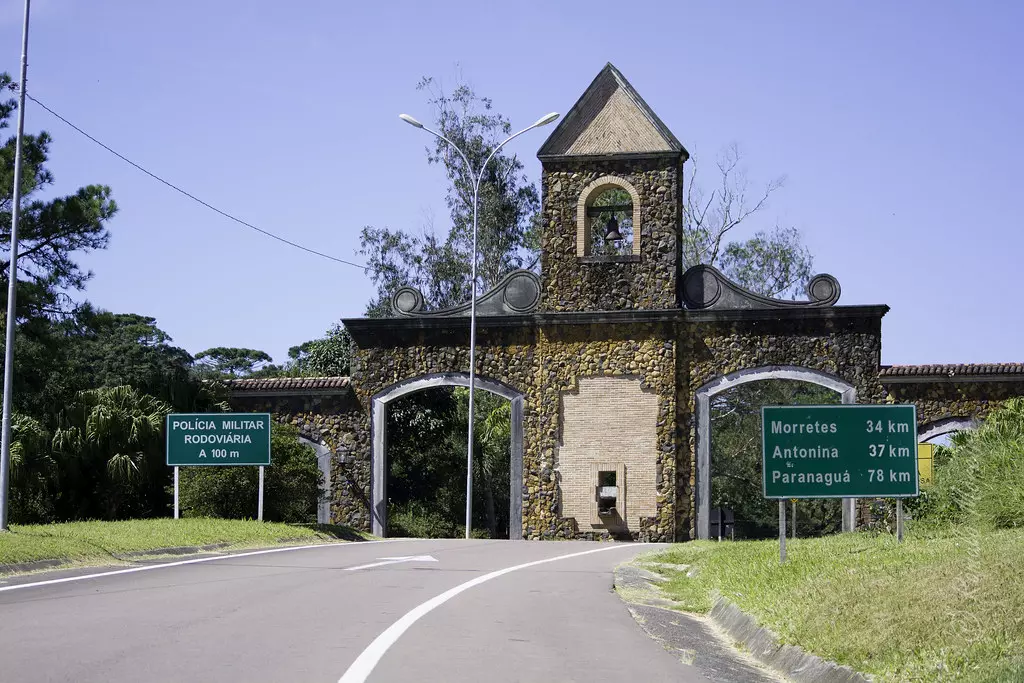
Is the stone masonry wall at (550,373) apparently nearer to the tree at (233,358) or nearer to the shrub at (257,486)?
the shrub at (257,486)

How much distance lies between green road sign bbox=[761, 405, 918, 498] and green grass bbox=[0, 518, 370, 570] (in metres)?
9.88

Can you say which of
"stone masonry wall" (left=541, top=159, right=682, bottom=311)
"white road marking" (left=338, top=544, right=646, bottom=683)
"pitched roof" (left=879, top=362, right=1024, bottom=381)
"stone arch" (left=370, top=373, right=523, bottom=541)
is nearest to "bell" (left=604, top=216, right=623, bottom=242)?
"stone masonry wall" (left=541, top=159, right=682, bottom=311)

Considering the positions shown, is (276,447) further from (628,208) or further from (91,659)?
(91,659)

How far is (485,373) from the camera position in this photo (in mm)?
36406

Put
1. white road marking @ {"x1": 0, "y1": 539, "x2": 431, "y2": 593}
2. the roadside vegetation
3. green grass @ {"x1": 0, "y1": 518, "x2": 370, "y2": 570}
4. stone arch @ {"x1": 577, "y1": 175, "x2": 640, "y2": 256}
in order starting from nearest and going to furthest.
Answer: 1. the roadside vegetation
2. white road marking @ {"x1": 0, "y1": 539, "x2": 431, "y2": 593}
3. green grass @ {"x1": 0, "y1": 518, "x2": 370, "y2": 570}
4. stone arch @ {"x1": 577, "y1": 175, "x2": 640, "y2": 256}

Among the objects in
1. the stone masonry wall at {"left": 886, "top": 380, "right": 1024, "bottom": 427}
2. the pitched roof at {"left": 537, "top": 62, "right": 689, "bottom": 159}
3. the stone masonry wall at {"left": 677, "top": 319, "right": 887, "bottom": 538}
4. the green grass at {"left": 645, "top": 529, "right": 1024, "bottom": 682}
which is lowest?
the green grass at {"left": 645, "top": 529, "right": 1024, "bottom": 682}

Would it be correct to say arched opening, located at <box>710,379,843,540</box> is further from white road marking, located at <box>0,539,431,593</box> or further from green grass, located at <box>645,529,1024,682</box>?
green grass, located at <box>645,529,1024,682</box>

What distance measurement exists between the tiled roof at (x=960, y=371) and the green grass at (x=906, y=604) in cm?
1976

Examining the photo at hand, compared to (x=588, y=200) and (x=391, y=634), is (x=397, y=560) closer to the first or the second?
(x=391, y=634)

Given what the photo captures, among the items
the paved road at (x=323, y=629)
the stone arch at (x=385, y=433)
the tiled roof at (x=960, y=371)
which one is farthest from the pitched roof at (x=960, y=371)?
the paved road at (x=323, y=629)

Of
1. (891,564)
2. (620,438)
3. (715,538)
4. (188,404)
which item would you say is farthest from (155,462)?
(891,564)

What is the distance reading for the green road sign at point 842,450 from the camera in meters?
16.1

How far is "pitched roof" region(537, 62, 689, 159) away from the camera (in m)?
35.7

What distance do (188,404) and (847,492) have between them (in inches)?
926
